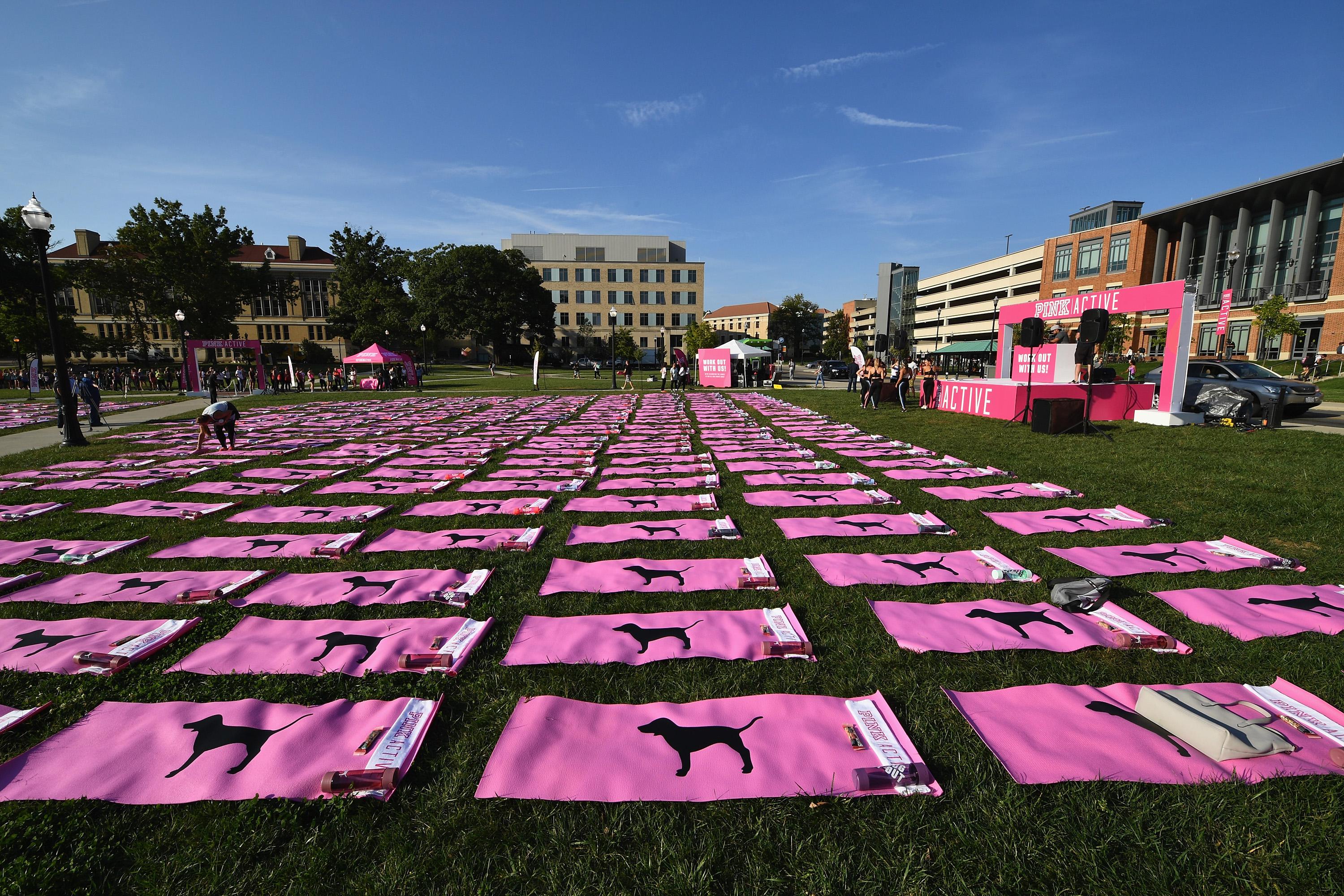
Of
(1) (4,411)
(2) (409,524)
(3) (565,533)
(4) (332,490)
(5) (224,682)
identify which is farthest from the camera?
(1) (4,411)

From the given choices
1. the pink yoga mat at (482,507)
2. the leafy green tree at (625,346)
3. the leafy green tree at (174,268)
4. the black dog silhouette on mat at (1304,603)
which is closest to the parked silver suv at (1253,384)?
the black dog silhouette on mat at (1304,603)

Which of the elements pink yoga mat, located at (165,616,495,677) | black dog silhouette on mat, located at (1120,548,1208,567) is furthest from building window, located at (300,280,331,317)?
black dog silhouette on mat, located at (1120,548,1208,567)

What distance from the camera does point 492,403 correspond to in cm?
2264

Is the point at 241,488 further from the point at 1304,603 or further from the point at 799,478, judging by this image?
the point at 1304,603

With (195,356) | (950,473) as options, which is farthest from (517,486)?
(195,356)

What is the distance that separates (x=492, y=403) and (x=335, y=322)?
1913 inches

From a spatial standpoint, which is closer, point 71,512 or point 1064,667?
point 1064,667

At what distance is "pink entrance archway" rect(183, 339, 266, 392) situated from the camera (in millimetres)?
27266

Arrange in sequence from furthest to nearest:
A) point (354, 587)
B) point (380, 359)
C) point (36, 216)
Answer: point (380, 359) → point (36, 216) → point (354, 587)

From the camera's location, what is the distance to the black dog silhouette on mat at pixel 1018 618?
3.53m

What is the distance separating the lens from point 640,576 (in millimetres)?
4480

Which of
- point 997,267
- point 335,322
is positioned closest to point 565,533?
point 335,322

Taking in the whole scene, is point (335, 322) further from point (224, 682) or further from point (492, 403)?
point (224, 682)

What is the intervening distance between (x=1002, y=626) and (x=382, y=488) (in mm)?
7687
